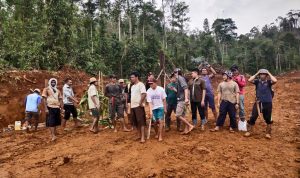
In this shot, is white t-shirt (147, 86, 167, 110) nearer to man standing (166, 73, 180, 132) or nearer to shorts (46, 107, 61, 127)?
man standing (166, 73, 180, 132)

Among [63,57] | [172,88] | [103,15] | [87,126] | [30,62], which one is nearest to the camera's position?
[172,88]

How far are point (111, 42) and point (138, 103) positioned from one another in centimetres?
1980

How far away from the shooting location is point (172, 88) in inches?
321

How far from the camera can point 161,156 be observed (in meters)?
6.53

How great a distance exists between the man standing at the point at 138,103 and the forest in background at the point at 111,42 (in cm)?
185

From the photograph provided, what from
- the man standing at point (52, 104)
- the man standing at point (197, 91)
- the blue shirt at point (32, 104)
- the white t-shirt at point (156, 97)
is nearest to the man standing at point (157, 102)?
the white t-shirt at point (156, 97)

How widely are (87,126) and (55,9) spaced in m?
10.3

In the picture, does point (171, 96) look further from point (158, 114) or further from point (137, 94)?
point (137, 94)

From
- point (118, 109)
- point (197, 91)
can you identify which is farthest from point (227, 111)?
point (118, 109)

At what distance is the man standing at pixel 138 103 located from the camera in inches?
299

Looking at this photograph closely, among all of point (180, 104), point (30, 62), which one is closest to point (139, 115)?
point (180, 104)

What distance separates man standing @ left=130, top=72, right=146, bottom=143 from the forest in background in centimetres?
185

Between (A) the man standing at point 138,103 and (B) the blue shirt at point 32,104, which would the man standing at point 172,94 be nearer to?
(A) the man standing at point 138,103

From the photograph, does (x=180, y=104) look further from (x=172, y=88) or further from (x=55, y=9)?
(x=55, y=9)
